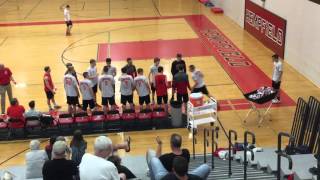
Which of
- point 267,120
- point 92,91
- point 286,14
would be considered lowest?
point 267,120

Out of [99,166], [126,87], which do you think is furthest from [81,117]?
[99,166]

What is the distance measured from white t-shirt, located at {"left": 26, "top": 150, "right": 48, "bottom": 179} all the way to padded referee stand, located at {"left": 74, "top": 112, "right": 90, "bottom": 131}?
14.8 ft

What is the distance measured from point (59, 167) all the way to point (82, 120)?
26.4 ft

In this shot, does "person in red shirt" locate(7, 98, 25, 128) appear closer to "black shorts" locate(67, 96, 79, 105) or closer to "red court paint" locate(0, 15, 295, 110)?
"black shorts" locate(67, 96, 79, 105)

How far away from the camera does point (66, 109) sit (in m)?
15.1

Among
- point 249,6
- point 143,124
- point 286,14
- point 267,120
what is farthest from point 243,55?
point 143,124

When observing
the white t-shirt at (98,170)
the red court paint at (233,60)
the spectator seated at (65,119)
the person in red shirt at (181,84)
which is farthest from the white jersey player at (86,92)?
the white t-shirt at (98,170)

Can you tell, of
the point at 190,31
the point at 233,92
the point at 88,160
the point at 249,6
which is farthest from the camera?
the point at 190,31

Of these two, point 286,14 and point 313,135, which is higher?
point 286,14

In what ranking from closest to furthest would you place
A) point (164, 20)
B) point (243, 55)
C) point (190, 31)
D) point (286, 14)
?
point (286, 14) < point (243, 55) < point (190, 31) < point (164, 20)

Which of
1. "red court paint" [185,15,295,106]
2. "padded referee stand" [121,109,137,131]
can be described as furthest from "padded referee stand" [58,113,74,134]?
"red court paint" [185,15,295,106]

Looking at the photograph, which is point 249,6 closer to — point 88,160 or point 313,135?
point 313,135

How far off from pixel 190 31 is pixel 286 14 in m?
7.18

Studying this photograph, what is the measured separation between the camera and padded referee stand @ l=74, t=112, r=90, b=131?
13461 millimetres
